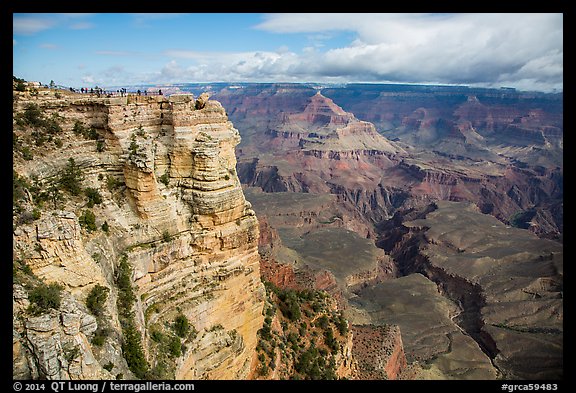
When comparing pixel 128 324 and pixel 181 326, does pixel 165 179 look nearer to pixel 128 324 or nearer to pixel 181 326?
pixel 181 326

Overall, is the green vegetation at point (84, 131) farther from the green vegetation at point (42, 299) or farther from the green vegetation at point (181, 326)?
the green vegetation at point (181, 326)

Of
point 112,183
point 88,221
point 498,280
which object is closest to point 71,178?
point 112,183

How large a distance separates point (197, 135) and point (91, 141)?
16.9 ft

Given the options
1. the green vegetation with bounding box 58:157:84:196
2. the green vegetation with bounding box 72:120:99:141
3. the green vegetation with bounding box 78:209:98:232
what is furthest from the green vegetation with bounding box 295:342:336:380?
the green vegetation with bounding box 72:120:99:141

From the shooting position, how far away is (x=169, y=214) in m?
20.6

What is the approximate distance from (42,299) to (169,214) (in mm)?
8820

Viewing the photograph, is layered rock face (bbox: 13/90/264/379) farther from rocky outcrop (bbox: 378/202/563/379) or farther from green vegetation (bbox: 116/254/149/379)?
rocky outcrop (bbox: 378/202/563/379)

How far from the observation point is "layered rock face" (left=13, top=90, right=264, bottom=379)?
1838 centimetres

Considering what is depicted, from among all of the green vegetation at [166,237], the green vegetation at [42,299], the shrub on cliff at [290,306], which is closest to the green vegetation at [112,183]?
the green vegetation at [166,237]

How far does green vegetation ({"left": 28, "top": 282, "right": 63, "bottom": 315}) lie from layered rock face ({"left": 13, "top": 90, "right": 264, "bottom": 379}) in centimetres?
265

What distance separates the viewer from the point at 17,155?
17219 mm

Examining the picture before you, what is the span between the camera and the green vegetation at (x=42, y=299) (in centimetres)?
1188
